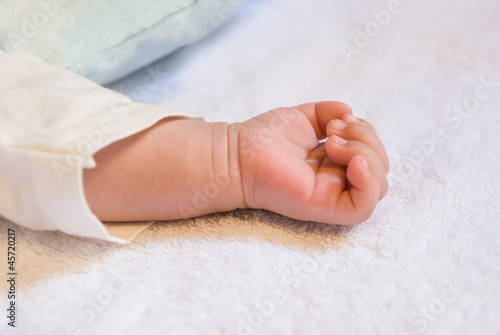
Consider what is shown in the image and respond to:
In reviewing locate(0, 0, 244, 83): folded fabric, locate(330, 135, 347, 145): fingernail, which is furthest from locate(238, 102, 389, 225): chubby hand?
locate(0, 0, 244, 83): folded fabric

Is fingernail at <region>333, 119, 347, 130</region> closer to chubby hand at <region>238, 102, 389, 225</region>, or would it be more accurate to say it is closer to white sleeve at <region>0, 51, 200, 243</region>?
chubby hand at <region>238, 102, 389, 225</region>

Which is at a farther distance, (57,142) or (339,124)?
(339,124)

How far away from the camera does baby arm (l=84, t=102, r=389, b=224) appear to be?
635mm

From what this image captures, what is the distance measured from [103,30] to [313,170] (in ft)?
1.57

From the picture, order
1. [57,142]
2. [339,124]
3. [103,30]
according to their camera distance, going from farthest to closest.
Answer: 1. [103,30]
2. [339,124]
3. [57,142]

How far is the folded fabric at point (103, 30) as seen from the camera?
0.82 m

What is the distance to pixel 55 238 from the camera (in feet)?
2.16

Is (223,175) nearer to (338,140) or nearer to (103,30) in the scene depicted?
(338,140)

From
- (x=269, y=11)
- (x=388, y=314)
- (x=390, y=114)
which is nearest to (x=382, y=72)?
(x=390, y=114)

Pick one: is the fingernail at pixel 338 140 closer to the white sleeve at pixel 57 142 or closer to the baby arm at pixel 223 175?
the baby arm at pixel 223 175

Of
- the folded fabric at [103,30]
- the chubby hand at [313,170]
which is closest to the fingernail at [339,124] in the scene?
the chubby hand at [313,170]

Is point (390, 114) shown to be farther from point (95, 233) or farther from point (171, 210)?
point (95, 233)

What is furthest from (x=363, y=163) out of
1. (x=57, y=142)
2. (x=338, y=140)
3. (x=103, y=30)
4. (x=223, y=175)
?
(x=103, y=30)

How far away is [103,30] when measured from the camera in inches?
34.8
